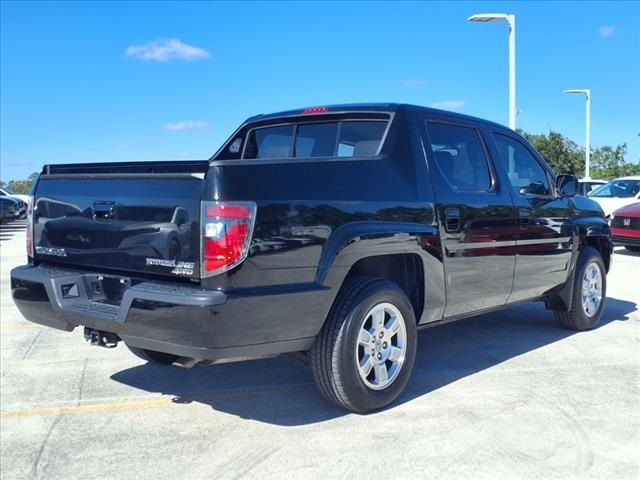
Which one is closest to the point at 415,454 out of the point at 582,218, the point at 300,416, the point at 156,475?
the point at 300,416

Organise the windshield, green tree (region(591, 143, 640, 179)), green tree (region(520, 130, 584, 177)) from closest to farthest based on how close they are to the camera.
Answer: the windshield, green tree (region(520, 130, 584, 177)), green tree (region(591, 143, 640, 179))

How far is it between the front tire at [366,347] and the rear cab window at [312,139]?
0.95 metres

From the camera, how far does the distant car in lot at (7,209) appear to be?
21.7 m

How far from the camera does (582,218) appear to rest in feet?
19.3

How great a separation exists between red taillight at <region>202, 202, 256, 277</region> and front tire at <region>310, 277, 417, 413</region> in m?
0.81

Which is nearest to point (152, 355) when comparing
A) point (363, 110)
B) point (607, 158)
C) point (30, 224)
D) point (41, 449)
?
point (41, 449)

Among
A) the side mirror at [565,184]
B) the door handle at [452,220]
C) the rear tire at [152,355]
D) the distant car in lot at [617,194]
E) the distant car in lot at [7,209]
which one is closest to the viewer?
A: the door handle at [452,220]

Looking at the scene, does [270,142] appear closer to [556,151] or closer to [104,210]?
[104,210]

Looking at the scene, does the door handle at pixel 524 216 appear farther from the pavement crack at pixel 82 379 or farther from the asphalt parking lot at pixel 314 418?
the pavement crack at pixel 82 379

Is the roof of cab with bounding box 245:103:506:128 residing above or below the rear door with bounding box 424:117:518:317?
above

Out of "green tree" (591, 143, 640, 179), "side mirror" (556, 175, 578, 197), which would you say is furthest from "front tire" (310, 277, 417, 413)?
"green tree" (591, 143, 640, 179)

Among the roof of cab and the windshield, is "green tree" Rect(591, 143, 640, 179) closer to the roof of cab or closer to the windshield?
the windshield

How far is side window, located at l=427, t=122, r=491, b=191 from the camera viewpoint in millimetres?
4387

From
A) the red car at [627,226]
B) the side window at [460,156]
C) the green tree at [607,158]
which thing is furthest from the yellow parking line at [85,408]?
the green tree at [607,158]
